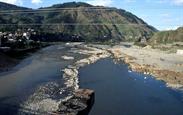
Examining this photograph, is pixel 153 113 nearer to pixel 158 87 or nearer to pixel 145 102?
pixel 145 102

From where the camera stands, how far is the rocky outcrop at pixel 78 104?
41.0 meters

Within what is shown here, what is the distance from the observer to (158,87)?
216 feet

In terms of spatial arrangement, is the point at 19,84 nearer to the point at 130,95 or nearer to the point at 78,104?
the point at 130,95

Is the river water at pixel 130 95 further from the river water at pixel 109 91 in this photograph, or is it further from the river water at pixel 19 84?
the river water at pixel 19 84

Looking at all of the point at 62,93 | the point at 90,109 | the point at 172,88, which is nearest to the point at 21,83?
the point at 62,93

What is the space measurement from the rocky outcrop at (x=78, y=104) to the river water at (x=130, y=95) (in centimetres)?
93

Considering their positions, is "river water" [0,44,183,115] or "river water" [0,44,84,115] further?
"river water" [0,44,183,115]

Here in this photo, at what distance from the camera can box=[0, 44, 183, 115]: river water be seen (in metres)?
46.7

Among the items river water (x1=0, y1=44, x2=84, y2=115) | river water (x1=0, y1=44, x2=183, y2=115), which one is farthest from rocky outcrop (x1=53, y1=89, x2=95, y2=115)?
river water (x1=0, y1=44, x2=84, y2=115)

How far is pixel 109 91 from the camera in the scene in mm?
59594

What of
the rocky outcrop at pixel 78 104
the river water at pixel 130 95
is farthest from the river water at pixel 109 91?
the rocky outcrop at pixel 78 104

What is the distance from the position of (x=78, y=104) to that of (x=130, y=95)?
14.9 m

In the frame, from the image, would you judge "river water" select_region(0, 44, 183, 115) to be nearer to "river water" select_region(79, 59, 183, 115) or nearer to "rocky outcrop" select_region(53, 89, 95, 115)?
"river water" select_region(79, 59, 183, 115)

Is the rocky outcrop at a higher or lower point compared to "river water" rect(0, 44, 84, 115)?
higher
